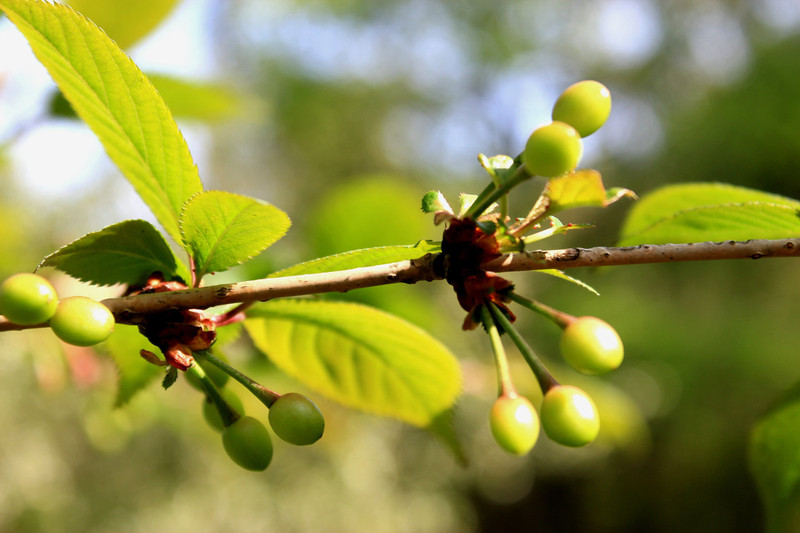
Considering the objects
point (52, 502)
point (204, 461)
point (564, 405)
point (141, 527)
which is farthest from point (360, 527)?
point (564, 405)

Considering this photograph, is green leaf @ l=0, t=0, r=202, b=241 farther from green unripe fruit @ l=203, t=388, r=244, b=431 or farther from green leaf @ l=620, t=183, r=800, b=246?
green leaf @ l=620, t=183, r=800, b=246

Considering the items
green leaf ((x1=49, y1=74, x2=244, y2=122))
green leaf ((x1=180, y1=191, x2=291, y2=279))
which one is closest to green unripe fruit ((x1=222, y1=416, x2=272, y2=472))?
green leaf ((x1=180, y1=191, x2=291, y2=279))

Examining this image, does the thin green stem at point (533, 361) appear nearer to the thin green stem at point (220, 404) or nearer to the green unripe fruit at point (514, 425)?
the green unripe fruit at point (514, 425)

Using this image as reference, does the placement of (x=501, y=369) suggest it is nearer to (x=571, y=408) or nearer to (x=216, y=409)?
(x=571, y=408)

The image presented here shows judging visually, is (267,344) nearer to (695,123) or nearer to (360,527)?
(360,527)

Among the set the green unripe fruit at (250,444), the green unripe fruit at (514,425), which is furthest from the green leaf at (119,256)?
the green unripe fruit at (514,425)
